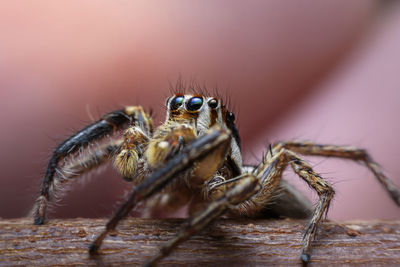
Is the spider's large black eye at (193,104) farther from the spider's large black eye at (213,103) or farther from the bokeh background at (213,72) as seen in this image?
the bokeh background at (213,72)

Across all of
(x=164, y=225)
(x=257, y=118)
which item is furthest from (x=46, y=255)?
(x=257, y=118)

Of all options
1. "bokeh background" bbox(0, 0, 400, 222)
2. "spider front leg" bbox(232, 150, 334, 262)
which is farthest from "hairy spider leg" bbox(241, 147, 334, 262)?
"bokeh background" bbox(0, 0, 400, 222)

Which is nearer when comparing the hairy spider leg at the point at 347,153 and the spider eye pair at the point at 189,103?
the spider eye pair at the point at 189,103

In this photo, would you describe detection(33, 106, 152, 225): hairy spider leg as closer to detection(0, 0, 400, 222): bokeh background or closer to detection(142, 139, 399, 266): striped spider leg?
detection(142, 139, 399, 266): striped spider leg

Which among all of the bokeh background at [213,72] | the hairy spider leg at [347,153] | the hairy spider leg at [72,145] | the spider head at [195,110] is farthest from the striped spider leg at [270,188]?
the bokeh background at [213,72]

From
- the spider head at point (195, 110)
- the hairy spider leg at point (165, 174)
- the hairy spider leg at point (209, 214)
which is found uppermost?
the spider head at point (195, 110)

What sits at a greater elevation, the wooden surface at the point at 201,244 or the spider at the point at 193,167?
the spider at the point at 193,167

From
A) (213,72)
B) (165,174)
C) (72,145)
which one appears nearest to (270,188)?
(165,174)
